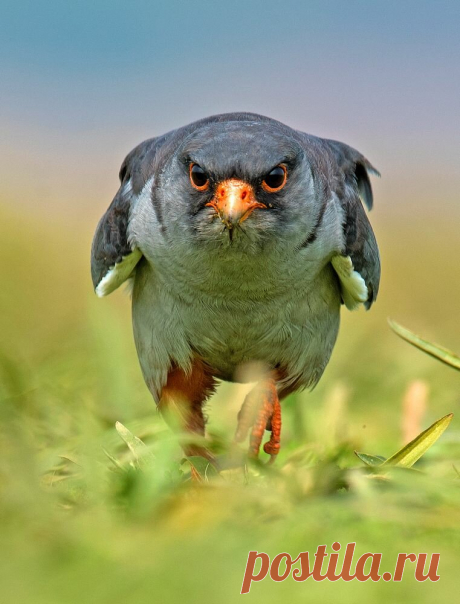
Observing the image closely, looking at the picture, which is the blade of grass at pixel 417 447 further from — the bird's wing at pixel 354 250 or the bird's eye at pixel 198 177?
the bird's eye at pixel 198 177

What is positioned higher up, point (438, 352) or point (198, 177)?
point (198, 177)

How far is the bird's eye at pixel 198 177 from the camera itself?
16.5 feet

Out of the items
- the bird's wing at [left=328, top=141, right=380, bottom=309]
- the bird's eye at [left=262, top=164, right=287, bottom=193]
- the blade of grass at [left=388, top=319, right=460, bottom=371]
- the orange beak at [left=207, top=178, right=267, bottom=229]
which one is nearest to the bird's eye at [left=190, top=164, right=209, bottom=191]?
the orange beak at [left=207, top=178, right=267, bottom=229]

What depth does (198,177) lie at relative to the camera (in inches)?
199

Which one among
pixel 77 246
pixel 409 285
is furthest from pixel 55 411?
pixel 409 285

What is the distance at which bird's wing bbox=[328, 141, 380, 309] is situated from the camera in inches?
227

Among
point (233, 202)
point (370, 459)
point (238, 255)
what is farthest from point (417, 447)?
point (233, 202)

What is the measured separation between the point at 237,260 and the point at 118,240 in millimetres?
983

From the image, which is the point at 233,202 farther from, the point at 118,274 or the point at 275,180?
the point at 118,274

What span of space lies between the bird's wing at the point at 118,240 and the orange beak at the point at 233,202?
1.01 m

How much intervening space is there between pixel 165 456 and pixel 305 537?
1.00 m

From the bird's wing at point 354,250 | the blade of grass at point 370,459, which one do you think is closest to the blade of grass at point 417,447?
the blade of grass at point 370,459

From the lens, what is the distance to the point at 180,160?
525cm

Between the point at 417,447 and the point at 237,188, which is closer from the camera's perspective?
the point at 417,447
